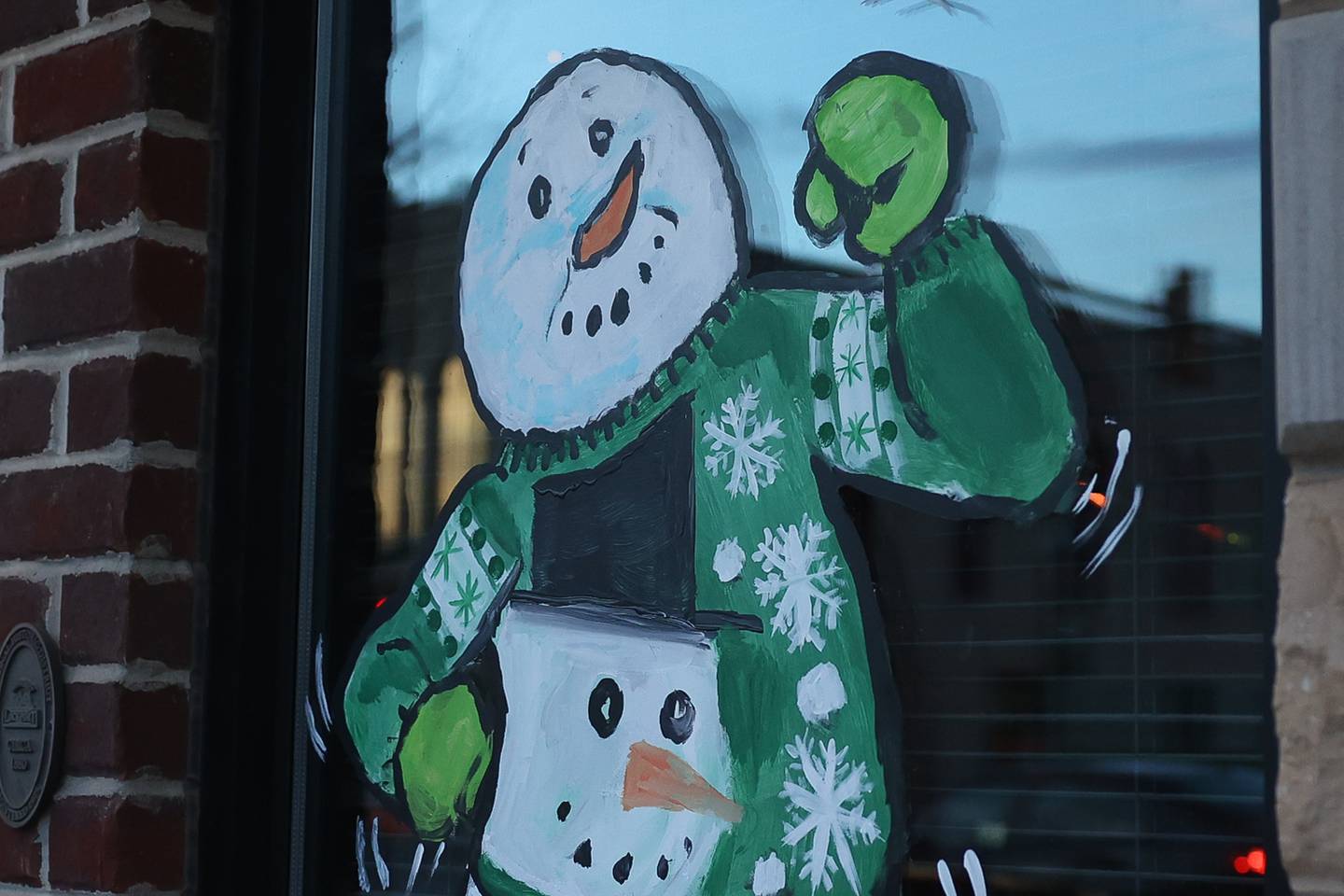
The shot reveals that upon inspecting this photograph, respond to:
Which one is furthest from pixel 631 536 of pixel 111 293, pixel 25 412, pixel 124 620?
pixel 25 412

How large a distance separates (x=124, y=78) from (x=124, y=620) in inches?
26.3

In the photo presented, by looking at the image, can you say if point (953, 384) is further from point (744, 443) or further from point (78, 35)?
point (78, 35)

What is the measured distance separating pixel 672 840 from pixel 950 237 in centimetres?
64

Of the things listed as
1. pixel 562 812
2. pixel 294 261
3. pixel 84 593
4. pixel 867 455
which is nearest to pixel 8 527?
pixel 84 593

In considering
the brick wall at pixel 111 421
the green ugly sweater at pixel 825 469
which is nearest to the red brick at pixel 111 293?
the brick wall at pixel 111 421

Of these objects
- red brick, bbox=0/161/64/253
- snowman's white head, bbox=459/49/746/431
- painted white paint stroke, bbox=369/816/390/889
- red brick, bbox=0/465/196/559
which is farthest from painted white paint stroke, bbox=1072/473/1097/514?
red brick, bbox=0/161/64/253

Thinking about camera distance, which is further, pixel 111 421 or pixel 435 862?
pixel 111 421

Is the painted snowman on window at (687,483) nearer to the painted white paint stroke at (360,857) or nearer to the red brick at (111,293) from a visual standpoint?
the painted white paint stroke at (360,857)

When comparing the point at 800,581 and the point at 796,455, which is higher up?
the point at 796,455

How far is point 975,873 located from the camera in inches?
54.1

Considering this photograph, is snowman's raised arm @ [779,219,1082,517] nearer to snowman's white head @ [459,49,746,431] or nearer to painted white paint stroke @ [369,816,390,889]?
snowman's white head @ [459,49,746,431]

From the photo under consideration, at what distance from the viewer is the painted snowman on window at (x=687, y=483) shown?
143cm

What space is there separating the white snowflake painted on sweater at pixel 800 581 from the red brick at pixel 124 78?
3.21 ft

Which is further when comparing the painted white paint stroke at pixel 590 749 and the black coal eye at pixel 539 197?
the black coal eye at pixel 539 197
